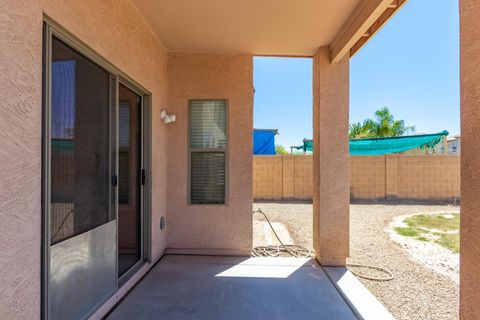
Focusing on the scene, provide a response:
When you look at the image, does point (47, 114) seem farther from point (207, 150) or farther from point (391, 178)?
point (391, 178)

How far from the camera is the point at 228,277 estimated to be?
3436 millimetres

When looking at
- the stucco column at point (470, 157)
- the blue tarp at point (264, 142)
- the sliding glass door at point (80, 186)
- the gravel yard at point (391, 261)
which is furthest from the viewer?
the blue tarp at point (264, 142)

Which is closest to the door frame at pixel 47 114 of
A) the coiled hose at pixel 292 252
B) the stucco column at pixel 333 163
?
the coiled hose at pixel 292 252

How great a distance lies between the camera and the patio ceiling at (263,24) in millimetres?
2961

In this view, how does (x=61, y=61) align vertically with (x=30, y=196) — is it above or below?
above

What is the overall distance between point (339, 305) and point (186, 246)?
7.60ft

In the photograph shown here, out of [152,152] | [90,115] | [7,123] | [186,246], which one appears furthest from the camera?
[186,246]

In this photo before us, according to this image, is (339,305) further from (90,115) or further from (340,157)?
(90,115)

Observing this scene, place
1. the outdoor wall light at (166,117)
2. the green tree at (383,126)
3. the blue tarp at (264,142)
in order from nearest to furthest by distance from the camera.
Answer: the outdoor wall light at (166,117) < the blue tarp at (264,142) < the green tree at (383,126)

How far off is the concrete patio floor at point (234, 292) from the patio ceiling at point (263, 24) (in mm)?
2801

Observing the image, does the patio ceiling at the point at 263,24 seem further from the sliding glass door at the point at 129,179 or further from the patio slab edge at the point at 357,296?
the patio slab edge at the point at 357,296

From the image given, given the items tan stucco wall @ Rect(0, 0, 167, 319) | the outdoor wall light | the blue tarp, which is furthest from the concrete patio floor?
the blue tarp

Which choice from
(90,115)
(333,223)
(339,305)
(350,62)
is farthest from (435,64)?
(90,115)

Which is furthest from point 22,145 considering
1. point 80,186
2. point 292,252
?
point 292,252
